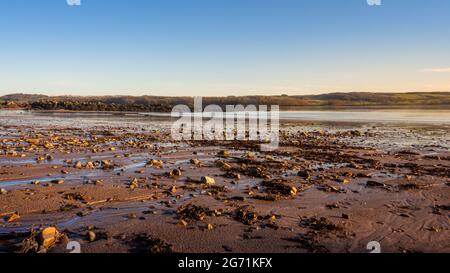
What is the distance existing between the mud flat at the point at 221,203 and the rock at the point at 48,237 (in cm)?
1

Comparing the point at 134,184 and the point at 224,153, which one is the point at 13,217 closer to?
the point at 134,184

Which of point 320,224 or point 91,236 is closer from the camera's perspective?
point 91,236

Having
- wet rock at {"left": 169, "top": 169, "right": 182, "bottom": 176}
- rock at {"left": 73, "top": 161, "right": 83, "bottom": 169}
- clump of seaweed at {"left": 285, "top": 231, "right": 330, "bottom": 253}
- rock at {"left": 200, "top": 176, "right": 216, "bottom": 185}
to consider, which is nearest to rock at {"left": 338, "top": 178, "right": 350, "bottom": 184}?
rock at {"left": 200, "top": 176, "right": 216, "bottom": 185}

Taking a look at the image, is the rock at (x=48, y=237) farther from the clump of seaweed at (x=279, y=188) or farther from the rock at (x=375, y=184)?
the rock at (x=375, y=184)

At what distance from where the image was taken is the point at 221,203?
7.11 meters

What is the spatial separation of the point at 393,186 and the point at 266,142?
31.2 feet

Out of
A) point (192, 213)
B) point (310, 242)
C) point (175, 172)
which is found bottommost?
point (310, 242)

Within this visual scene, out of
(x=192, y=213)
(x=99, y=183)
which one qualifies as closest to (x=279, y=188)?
(x=192, y=213)

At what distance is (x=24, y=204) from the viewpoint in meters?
6.55

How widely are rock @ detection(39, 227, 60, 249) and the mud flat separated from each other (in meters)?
0.01

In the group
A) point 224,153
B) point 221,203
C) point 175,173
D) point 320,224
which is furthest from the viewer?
point 224,153

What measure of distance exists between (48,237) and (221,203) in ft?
10.6

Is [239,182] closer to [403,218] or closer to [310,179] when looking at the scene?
[310,179]

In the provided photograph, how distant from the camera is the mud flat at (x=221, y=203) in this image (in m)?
5.21
